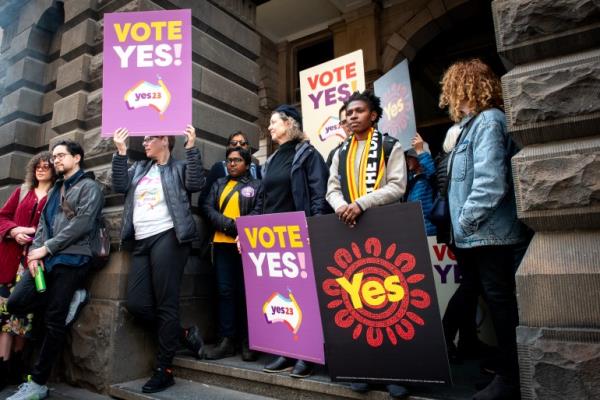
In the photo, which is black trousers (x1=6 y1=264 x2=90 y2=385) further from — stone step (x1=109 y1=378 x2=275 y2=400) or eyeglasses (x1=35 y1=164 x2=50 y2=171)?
eyeglasses (x1=35 y1=164 x2=50 y2=171)

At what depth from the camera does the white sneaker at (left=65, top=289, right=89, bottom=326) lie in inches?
145

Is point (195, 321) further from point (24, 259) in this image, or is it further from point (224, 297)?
point (24, 259)

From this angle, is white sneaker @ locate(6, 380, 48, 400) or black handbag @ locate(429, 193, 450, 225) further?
white sneaker @ locate(6, 380, 48, 400)

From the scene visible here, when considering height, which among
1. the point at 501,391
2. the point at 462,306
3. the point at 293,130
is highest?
the point at 293,130

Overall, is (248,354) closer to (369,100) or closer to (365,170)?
(365,170)

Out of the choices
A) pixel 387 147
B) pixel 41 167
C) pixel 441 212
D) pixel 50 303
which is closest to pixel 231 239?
pixel 50 303

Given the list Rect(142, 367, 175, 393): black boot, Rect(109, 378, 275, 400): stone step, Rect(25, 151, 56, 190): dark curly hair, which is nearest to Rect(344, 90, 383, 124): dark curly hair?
Rect(109, 378, 275, 400): stone step

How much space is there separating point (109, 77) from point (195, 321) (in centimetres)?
247

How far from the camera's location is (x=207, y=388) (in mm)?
3428

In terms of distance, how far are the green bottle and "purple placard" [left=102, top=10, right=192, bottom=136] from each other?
1273 millimetres

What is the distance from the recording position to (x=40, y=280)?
3.41 metres

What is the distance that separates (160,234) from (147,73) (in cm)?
146

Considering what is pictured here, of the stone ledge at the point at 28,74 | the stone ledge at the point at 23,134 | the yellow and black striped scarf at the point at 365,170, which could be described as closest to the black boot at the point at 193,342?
the yellow and black striped scarf at the point at 365,170

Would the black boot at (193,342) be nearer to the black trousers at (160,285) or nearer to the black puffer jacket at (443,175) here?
the black trousers at (160,285)
